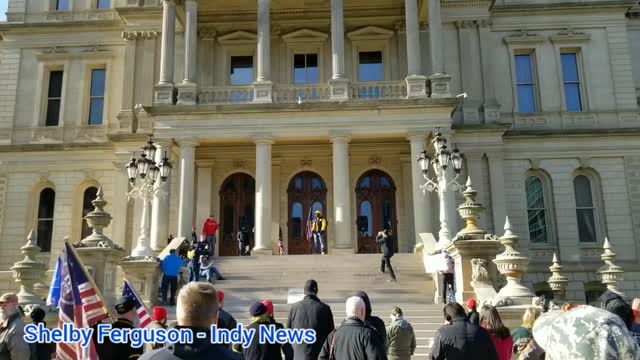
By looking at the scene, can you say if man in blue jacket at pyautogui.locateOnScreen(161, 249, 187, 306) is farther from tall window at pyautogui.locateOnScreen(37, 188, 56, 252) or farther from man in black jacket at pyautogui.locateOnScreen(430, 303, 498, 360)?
tall window at pyautogui.locateOnScreen(37, 188, 56, 252)

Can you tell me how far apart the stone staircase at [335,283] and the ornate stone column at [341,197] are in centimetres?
116

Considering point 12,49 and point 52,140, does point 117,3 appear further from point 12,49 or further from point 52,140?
point 52,140

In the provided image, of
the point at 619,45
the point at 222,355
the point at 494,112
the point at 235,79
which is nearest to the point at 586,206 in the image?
the point at 494,112

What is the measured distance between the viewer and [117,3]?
3025 cm

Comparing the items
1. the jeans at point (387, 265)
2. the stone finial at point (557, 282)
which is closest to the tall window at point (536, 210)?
the stone finial at point (557, 282)

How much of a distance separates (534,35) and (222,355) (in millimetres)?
29033

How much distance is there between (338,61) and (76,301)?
20.2 metres

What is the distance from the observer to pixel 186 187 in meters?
23.6

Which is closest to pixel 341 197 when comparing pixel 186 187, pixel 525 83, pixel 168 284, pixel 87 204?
pixel 186 187

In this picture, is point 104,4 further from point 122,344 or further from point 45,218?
point 122,344

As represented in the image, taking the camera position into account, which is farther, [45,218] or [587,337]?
[45,218]

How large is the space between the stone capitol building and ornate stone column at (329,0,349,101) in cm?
8

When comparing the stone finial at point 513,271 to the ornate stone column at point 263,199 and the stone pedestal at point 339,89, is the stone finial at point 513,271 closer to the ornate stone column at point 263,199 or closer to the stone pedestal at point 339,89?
the ornate stone column at point 263,199

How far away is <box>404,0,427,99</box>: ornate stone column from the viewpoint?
2431cm
